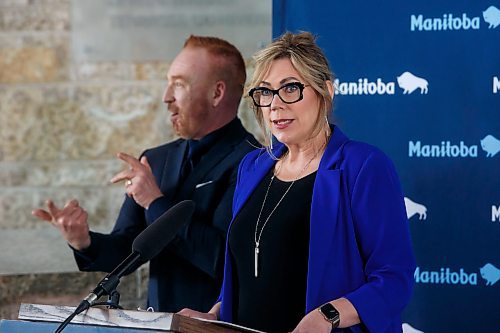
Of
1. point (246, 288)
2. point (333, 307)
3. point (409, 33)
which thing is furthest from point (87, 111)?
point (333, 307)

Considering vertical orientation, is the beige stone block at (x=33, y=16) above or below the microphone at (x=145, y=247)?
above

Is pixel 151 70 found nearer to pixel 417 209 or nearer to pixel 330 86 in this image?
pixel 417 209

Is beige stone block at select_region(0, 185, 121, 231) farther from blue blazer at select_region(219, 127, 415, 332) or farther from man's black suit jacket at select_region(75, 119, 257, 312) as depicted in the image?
blue blazer at select_region(219, 127, 415, 332)

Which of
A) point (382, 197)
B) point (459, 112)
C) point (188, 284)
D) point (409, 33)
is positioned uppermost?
point (409, 33)

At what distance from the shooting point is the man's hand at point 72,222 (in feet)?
11.0

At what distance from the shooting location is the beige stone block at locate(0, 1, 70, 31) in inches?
175

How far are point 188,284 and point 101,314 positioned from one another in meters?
1.32

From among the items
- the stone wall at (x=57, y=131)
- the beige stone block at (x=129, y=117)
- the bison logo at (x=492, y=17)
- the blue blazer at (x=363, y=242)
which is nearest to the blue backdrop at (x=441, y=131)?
the bison logo at (x=492, y=17)

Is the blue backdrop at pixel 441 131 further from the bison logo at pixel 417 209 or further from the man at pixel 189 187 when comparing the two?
the man at pixel 189 187

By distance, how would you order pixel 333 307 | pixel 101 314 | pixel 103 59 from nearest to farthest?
pixel 101 314 → pixel 333 307 → pixel 103 59

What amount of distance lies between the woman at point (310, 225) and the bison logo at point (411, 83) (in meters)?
0.67

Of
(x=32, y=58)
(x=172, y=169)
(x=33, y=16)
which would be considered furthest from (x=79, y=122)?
(x=172, y=169)

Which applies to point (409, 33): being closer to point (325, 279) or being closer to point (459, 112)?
point (459, 112)

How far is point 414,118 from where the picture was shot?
3318 millimetres
